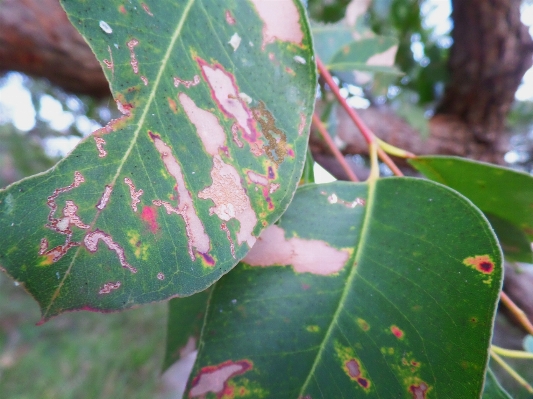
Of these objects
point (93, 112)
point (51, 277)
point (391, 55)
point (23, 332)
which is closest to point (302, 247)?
point (51, 277)

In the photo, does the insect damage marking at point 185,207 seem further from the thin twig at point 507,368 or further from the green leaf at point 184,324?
the thin twig at point 507,368

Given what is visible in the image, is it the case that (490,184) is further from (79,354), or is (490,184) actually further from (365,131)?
(79,354)

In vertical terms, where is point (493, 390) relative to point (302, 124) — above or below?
below

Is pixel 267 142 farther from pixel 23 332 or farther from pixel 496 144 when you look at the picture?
pixel 23 332

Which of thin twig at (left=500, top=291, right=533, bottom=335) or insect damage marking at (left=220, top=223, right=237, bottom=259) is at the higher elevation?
insect damage marking at (left=220, top=223, right=237, bottom=259)

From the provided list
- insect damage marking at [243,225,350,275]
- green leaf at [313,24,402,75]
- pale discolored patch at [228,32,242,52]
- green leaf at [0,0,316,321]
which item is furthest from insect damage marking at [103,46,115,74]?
green leaf at [313,24,402,75]

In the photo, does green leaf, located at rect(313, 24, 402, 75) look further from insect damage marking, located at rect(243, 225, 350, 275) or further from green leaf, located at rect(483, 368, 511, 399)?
green leaf, located at rect(483, 368, 511, 399)

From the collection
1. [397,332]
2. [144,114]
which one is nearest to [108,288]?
[144,114]
